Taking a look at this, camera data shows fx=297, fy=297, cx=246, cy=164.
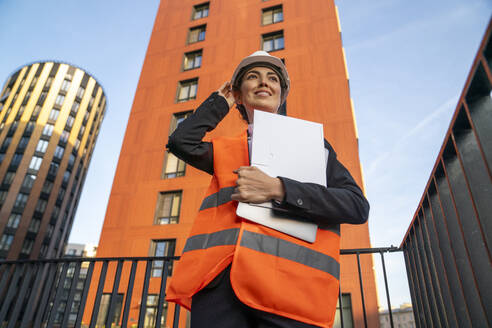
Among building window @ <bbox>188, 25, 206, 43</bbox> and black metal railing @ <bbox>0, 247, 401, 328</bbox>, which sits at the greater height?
building window @ <bbox>188, 25, 206, 43</bbox>

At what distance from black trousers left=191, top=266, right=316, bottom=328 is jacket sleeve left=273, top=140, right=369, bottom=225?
1.17 ft

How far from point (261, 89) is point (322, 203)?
2.73ft

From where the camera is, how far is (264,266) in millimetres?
1071

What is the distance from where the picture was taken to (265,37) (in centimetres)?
1862

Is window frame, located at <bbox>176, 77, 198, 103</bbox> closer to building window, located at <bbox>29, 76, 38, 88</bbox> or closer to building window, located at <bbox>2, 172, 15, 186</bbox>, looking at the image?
building window, located at <bbox>2, 172, 15, 186</bbox>

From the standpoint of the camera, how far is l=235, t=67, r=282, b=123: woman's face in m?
1.73

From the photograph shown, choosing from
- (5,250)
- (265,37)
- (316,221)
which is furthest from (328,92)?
(5,250)

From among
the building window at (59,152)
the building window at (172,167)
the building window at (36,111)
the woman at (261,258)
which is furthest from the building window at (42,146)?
the woman at (261,258)

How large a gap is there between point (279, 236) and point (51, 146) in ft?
176

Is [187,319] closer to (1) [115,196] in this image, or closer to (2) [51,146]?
(1) [115,196]

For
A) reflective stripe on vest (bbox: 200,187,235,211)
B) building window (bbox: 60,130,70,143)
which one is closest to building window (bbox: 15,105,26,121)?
building window (bbox: 60,130,70,143)

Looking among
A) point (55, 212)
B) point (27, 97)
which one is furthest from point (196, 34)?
point (27, 97)

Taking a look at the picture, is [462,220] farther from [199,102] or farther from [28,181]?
[28,181]

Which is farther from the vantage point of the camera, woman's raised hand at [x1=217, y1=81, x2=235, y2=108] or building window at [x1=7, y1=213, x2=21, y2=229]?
building window at [x1=7, y1=213, x2=21, y2=229]
